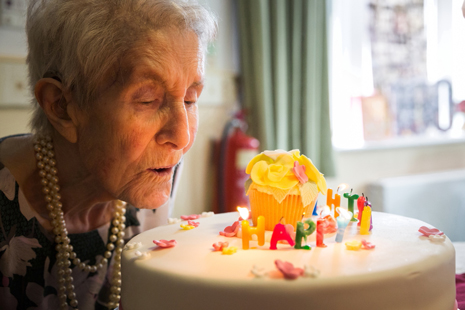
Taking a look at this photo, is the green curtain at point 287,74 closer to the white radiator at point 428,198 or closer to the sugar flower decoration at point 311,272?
the white radiator at point 428,198

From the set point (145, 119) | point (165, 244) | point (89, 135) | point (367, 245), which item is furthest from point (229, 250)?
point (89, 135)

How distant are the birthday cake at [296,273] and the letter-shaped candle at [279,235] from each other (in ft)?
0.04

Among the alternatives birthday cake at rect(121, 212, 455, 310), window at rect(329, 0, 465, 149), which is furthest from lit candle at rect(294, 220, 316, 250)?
window at rect(329, 0, 465, 149)

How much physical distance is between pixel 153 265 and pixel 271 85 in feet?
6.50

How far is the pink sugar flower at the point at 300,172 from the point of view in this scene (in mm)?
867

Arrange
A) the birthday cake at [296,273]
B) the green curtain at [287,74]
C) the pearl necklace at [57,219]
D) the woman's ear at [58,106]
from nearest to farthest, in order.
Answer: the birthday cake at [296,273] → the woman's ear at [58,106] → the pearl necklace at [57,219] → the green curtain at [287,74]

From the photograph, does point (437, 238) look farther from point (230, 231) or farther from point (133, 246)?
point (133, 246)

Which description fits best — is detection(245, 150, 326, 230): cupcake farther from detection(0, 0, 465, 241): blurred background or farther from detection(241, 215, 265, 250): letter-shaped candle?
detection(0, 0, 465, 241): blurred background

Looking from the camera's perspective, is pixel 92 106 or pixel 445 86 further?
pixel 445 86

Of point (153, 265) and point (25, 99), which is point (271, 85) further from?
point (153, 265)

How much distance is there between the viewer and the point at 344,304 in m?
0.58

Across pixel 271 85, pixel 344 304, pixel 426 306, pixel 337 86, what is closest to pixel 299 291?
pixel 344 304

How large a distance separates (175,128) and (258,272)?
394mm

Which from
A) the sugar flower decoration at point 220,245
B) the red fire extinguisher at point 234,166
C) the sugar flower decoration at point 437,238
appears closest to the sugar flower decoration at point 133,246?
the sugar flower decoration at point 220,245
